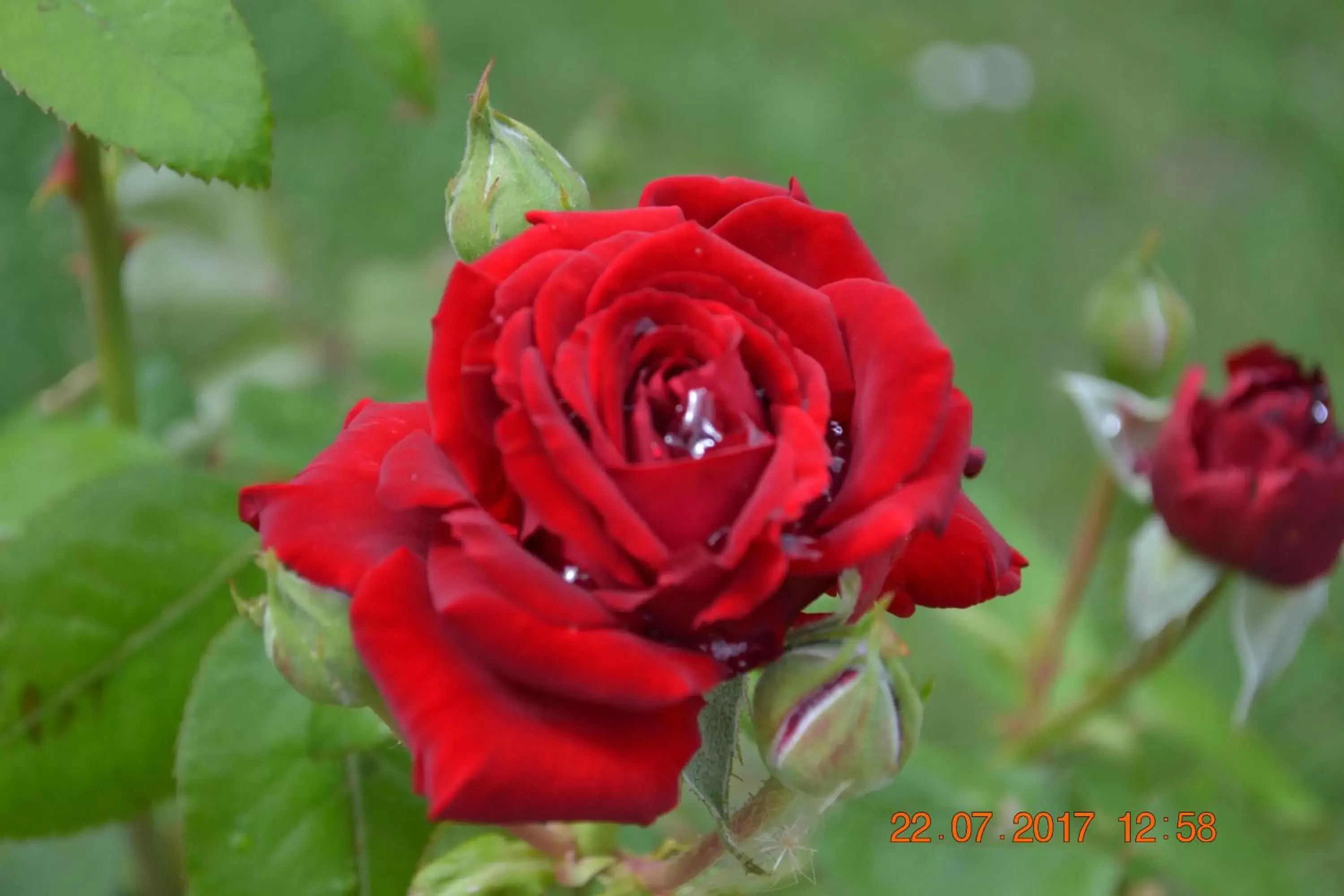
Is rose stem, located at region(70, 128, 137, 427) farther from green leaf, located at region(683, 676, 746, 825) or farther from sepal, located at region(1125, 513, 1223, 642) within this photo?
sepal, located at region(1125, 513, 1223, 642)

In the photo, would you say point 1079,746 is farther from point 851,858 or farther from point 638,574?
point 638,574

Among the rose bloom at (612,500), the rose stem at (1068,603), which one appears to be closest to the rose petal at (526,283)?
the rose bloom at (612,500)

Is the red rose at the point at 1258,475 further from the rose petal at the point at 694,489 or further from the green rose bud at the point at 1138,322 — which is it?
the rose petal at the point at 694,489

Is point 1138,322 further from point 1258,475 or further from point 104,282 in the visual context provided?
point 104,282

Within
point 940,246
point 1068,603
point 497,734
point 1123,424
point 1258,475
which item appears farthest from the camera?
point 940,246

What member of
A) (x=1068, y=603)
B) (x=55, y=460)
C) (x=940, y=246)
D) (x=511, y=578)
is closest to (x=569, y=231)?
(x=511, y=578)

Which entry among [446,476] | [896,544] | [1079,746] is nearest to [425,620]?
[446,476]

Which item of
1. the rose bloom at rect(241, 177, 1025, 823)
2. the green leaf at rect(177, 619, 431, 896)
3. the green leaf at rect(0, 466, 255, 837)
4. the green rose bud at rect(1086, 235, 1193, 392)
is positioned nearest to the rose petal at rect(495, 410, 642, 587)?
the rose bloom at rect(241, 177, 1025, 823)
